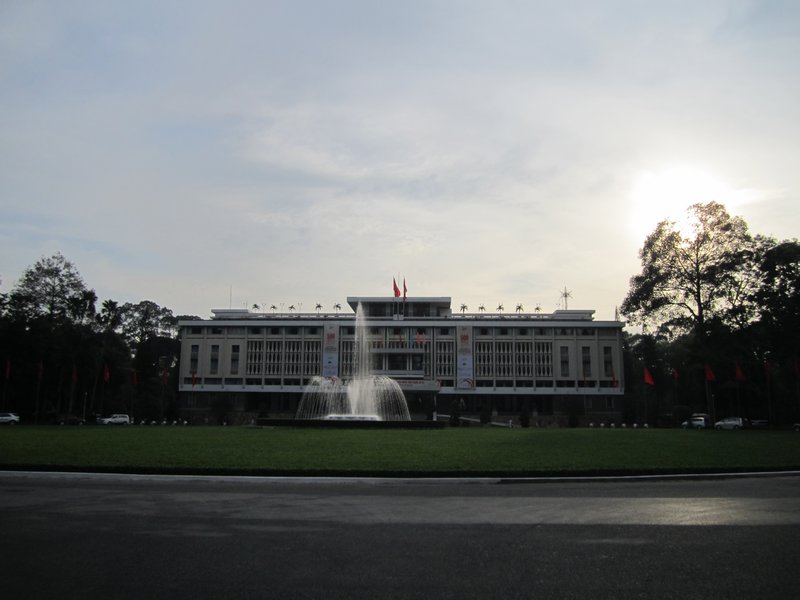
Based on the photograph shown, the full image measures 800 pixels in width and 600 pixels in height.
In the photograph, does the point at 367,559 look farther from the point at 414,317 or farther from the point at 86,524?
the point at 414,317

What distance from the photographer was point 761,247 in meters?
51.1

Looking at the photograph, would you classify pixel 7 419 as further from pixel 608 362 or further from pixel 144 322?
pixel 608 362

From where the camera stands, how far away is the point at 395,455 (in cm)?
2131

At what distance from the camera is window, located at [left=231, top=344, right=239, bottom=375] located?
9600 cm

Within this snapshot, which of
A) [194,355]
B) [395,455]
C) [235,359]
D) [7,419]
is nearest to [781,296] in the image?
[395,455]

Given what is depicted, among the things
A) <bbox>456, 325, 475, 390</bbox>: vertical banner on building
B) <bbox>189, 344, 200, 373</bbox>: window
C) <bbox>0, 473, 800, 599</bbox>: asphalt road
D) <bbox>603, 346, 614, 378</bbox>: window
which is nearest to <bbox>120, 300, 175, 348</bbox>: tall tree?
<bbox>189, 344, 200, 373</bbox>: window

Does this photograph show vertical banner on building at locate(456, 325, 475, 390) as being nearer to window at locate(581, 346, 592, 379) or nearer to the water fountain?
the water fountain

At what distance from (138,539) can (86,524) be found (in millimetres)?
1669

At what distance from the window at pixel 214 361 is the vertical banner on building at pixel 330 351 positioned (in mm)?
15284

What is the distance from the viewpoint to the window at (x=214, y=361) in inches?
3775

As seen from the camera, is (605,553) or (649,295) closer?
(605,553)

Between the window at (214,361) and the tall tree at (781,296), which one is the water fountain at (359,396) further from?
the tall tree at (781,296)

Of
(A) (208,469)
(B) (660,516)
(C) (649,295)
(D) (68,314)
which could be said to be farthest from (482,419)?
(B) (660,516)

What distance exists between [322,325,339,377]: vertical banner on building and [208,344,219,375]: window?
15.3m
